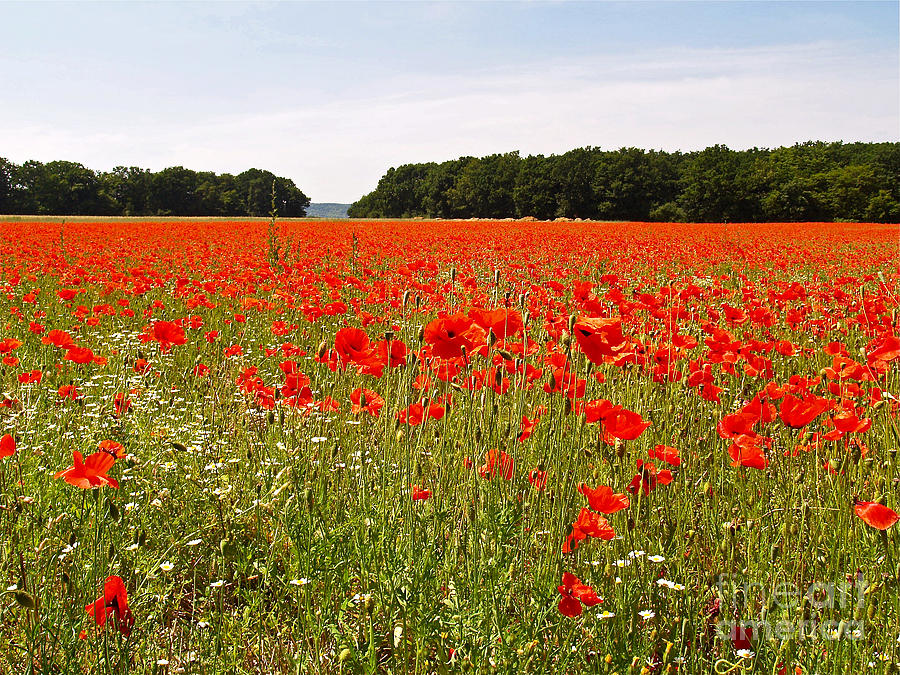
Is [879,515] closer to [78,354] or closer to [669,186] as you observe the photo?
[78,354]

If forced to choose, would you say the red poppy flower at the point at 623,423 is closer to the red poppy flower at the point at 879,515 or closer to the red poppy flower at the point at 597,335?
the red poppy flower at the point at 597,335

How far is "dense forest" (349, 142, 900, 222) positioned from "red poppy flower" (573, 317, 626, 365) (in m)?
58.5

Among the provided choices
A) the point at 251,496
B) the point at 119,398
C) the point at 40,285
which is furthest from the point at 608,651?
the point at 40,285

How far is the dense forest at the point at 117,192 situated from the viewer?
6266cm

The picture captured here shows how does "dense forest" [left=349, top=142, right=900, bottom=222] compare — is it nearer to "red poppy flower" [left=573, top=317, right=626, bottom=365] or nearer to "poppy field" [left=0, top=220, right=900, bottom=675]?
"poppy field" [left=0, top=220, right=900, bottom=675]

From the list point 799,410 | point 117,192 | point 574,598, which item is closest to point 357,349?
point 574,598

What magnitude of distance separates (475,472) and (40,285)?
7.53 m

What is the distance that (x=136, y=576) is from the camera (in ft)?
7.17

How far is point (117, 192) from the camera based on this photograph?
69375mm

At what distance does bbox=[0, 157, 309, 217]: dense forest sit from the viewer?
6266 centimetres

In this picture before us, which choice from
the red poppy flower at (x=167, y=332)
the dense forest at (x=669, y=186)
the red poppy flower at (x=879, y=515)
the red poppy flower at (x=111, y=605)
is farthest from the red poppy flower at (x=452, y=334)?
the dense forest at (x=669, y=186)

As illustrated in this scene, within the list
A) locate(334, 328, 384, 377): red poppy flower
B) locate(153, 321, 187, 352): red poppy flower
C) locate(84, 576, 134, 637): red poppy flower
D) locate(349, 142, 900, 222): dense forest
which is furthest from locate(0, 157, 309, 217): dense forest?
locate(84, 576, 134, 637): red poppy flower

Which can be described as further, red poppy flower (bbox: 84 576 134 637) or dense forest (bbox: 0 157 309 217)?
dense forest (bbox: 0 157 309 217)

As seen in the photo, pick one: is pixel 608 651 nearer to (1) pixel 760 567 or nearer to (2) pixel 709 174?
(1) pixel 760 567
